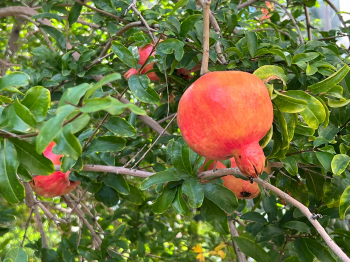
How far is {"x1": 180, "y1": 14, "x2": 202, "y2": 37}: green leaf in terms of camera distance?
3.06ft

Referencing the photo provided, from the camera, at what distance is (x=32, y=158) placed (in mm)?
696

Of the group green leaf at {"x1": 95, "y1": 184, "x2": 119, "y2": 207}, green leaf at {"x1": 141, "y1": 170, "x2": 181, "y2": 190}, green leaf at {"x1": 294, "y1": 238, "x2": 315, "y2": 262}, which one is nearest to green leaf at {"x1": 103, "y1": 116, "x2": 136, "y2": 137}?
green leaf at {"x1": 141, "y1": 170, "x2": 181, "y2": 190}

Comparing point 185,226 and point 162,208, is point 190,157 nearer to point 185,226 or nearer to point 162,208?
point 162,208

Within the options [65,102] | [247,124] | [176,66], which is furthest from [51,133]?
[176,66]

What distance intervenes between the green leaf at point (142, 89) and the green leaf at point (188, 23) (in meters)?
0.19

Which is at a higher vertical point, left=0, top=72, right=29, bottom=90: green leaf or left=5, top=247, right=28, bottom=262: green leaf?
left=0, top=72, right=29, bottom=90: green leaf

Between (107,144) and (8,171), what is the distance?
307mm

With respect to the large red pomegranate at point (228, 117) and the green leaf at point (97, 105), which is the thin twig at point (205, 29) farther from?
the green leaf at point (97, 105)

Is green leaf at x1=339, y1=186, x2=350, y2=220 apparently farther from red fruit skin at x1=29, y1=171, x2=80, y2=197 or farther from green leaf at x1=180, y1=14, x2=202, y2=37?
red fruit skin at x1=29, y1=171, x2=80, y2=197

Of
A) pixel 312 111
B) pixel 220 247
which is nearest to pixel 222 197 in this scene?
pixel 312 111

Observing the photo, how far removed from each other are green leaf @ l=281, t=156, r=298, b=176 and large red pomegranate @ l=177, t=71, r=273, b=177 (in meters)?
0.28

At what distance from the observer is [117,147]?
3.06 ft

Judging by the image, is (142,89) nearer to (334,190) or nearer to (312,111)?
(312,111)

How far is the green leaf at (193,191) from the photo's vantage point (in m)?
0.80
